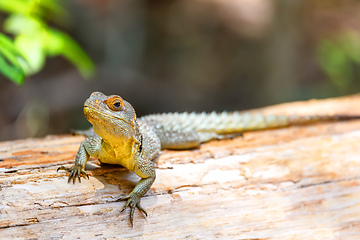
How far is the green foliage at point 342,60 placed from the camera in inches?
495

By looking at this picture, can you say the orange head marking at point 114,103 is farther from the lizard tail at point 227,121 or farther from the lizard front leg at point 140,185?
the lizard tail at point 227,121

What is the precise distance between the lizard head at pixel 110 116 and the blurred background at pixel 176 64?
714 cm

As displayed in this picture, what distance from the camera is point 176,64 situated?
13398 millimetres

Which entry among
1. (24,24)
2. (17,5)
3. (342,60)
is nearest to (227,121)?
(24,24)

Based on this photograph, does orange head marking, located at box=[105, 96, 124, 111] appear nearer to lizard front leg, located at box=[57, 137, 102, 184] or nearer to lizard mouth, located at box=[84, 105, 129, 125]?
lizard mouth, located at box=[84, 105, 129, 125]

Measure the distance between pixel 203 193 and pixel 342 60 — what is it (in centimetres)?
1099

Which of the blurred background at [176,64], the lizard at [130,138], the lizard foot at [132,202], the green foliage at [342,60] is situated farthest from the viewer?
the green foliage at [342,60]

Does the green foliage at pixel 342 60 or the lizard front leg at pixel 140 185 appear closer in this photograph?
the lizard front leg at pixel 140 185

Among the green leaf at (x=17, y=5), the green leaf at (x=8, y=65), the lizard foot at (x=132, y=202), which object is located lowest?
the lizard foot at (x=132, y=202)

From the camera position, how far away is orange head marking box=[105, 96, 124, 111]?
3.46 m

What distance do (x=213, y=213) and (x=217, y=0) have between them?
1329cm

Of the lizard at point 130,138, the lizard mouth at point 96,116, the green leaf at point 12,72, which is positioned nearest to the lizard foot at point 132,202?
the lizard at point 130,138

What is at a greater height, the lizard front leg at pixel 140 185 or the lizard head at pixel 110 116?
the lizard head at pixel 110 116

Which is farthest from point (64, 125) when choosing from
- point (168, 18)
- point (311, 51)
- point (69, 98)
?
point (311, 51)
